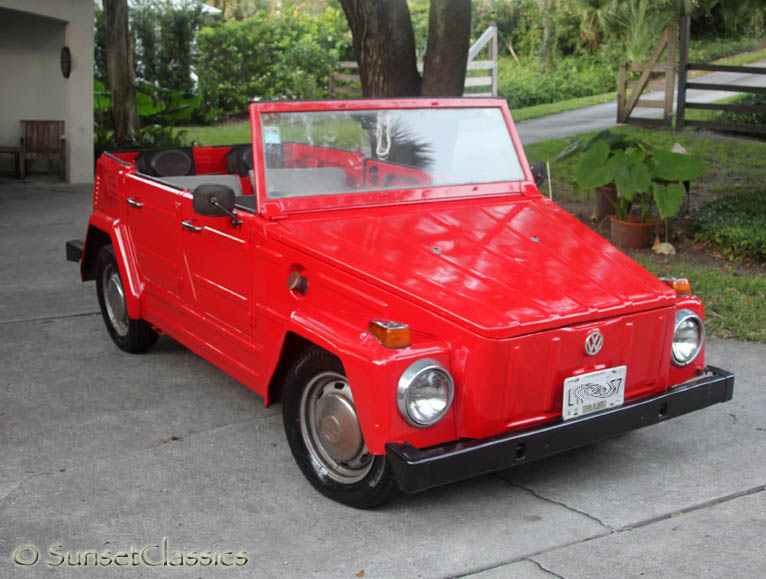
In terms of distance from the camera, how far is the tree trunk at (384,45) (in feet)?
27.4

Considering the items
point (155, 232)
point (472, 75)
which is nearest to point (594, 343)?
point (155, 232)

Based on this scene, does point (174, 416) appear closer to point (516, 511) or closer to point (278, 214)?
point (278, 214)

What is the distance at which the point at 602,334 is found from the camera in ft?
12.6

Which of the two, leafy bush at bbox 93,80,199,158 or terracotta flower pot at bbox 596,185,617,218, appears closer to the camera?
terracotta flower pot at bbox 596,185,617,218

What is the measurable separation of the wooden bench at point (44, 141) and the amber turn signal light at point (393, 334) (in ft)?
38.5

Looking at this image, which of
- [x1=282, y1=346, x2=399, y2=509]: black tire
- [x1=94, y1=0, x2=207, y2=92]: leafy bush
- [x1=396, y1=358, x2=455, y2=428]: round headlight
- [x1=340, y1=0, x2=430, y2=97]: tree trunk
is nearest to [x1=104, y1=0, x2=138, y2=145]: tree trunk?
[x1=340, y1=0, x2=430, y2=97]: tree trunk

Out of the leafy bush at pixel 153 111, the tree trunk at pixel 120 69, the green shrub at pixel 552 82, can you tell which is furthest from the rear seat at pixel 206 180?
the green shrub at pixel 552 82

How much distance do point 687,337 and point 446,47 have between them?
504cm

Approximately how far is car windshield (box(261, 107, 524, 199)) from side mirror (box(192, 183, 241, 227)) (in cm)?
22

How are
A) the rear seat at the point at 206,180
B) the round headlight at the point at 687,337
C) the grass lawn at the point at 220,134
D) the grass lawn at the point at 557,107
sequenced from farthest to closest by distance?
the grass lawn at the point at 557,107
the grass lawn at the point at 220,134
the rear seat at the point at 206,180
the round headlight at the point at 687,337

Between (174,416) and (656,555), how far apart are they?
2.72m

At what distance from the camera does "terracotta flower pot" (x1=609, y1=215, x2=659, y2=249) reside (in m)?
8.78

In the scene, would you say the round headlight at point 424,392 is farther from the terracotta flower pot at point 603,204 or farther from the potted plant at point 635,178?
the terracotta flower pot at point 603,204

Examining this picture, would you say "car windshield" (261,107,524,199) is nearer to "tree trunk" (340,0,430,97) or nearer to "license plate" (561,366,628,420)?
"license plate" (561,366,628,420)
